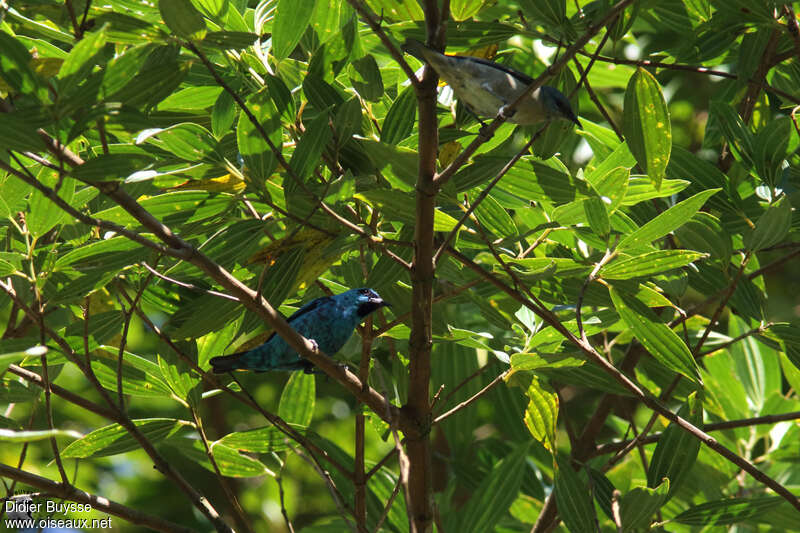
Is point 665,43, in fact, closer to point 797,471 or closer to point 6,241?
point 797,471

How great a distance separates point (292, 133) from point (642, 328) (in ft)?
3.68

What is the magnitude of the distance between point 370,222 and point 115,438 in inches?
40.8

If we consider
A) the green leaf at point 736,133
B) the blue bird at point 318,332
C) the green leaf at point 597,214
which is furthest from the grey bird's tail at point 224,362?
the green leaf at point 736,133

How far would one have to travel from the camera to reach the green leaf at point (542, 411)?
8.12ft

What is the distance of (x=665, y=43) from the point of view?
3908 millimetres

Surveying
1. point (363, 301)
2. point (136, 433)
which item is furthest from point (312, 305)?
point (136, 433)

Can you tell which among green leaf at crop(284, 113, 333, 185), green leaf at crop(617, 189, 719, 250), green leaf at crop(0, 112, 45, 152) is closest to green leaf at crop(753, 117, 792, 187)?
green leaf at crop(617, 189, 719, 250)

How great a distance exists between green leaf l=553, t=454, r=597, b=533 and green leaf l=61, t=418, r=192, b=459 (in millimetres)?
1131

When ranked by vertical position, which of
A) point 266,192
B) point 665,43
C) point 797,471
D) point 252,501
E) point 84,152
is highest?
point 665,43

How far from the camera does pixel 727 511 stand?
264cm

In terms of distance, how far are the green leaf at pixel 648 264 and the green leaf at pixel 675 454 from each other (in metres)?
0.49

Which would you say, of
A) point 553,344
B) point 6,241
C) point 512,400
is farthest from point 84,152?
point 512,400

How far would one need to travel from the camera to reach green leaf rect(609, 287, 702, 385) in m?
2.34

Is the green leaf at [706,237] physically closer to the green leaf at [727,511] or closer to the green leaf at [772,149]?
the green leaf at [772,149]
